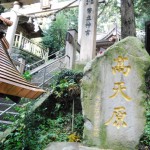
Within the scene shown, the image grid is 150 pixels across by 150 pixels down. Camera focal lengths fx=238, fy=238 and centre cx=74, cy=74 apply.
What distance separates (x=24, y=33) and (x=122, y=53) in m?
17.1

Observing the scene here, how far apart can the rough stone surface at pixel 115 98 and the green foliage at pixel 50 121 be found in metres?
2.00

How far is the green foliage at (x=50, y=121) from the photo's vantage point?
5.81 m

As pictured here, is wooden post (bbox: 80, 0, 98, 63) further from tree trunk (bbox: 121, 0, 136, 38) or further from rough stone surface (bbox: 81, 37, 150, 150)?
rough stone surface (bbox: 81, 37, 150, 150)

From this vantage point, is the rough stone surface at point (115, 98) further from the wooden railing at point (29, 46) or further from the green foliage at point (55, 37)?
the green foliage at point (55, 37)

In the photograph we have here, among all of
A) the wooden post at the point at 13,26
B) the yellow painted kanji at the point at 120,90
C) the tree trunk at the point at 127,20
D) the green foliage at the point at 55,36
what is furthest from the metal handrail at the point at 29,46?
the yellow painted kanji at the point at 120,90

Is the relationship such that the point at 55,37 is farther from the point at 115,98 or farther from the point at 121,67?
the point at 115,98

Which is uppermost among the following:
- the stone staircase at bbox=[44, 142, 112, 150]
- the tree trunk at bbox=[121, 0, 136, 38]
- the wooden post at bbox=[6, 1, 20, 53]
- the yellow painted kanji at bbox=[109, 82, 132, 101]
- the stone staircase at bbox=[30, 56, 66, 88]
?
the wooden post at bbox=[6, 1, 20, 53]

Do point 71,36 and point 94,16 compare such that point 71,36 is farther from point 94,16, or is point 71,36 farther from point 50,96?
point 50,96

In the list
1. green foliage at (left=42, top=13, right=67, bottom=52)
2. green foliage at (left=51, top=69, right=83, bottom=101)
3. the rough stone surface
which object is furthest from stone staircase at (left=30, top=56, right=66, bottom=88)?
green foliage at (left=42, top=13, right=67, bottom=52)

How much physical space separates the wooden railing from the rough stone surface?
12.8m

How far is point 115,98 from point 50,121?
307 cm

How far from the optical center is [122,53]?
450 cm

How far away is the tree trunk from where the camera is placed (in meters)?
8.15

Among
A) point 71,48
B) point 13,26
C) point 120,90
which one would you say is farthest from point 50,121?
point 13,26
